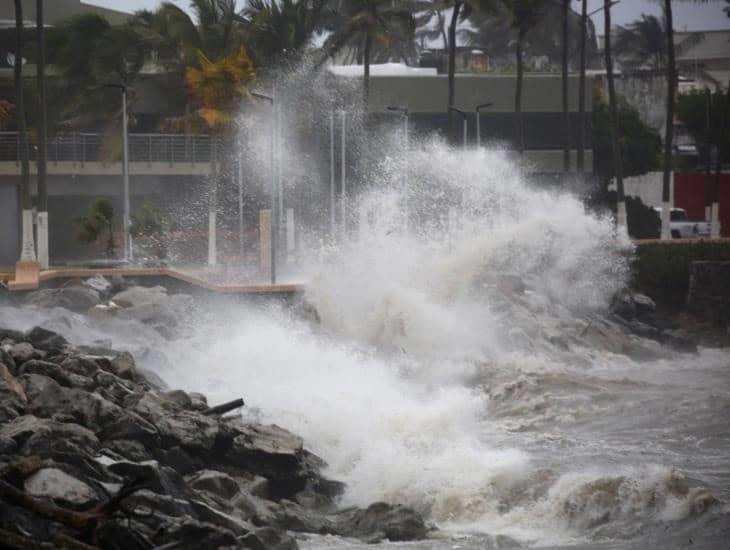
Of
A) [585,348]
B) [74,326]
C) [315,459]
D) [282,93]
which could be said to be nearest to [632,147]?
[282,93]

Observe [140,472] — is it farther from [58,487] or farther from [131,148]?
[131,148]

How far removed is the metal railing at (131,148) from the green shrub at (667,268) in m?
12.3

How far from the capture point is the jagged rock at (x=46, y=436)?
1313 cm

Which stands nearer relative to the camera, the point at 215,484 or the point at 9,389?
the point at 215,484

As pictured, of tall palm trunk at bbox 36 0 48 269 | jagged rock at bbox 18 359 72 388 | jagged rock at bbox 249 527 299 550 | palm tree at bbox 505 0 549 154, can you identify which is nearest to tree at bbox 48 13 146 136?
tall palm trunk at bbox 36 0 48 269

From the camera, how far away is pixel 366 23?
47344 millimetres

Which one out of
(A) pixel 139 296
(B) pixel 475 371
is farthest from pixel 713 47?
(A) pixel 139 296

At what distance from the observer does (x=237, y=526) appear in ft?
42.0

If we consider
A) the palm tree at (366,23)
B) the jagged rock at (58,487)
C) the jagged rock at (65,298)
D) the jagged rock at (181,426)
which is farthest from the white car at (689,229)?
the jagged rock at (58,487)

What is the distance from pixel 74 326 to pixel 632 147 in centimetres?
4064

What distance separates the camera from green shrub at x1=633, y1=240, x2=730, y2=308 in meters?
39.6

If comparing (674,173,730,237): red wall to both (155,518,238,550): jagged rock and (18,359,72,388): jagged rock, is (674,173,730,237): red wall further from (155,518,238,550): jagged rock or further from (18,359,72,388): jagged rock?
(155,518,238,550): jagged rock

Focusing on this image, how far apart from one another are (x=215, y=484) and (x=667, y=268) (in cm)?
2690

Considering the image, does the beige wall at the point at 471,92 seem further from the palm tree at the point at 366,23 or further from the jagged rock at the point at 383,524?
the jagged rock at the point at 383,524
